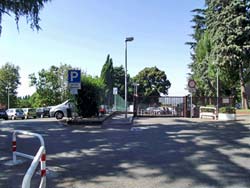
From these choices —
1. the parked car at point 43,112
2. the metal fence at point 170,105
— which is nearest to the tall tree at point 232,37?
the metal fence at point 170,105

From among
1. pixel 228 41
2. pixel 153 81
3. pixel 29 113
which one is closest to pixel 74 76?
pixel 228 41

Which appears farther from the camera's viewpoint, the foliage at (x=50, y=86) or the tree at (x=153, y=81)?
the tree at (x=153, y=81)

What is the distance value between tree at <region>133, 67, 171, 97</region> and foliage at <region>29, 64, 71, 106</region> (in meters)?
32.5

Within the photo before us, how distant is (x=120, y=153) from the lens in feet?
29.9

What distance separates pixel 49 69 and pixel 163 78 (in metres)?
39.2

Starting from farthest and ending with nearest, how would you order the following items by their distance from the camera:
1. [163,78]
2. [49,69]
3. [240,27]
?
[163,78]
[49,69]
[240,27]

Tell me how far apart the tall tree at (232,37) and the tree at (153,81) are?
4872 cm

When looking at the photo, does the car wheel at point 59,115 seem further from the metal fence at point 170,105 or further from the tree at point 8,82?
the tree at point 8,82

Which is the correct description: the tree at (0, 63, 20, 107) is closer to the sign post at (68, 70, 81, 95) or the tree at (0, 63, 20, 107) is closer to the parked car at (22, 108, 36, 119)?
the parked car at (22, 108, 36, 119)

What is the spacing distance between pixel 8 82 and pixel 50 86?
22.4 metres

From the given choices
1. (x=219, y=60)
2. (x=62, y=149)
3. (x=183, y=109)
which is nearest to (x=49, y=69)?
(x=219, y=60)

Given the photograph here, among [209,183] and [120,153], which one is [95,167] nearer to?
[120,153]

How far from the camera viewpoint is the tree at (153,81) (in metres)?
85.1

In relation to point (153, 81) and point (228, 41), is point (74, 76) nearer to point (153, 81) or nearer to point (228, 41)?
point (228, 41)
